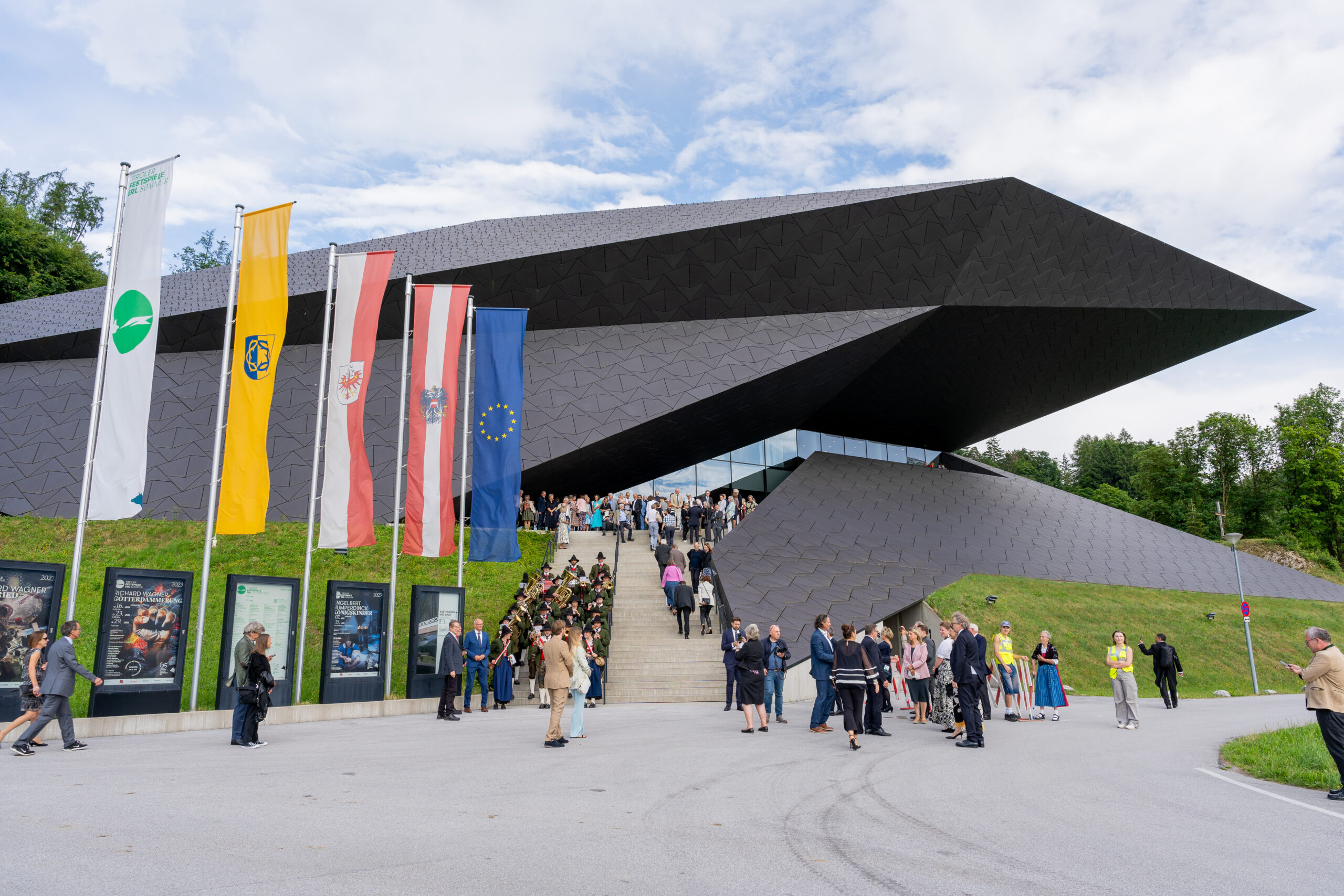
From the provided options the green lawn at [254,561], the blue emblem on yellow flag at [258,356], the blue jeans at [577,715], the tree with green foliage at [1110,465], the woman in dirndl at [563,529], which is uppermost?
the tree with green foliage at [1110,465]

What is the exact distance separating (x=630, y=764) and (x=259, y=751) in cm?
372

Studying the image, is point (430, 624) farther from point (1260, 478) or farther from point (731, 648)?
point (1260, 478)

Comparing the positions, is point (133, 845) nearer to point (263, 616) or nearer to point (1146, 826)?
point (1146, 826)

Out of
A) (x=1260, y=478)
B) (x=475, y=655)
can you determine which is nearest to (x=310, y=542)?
(x=475, y=655)

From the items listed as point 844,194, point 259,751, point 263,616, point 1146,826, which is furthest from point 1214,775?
point 844,194

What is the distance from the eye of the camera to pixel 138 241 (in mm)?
10539

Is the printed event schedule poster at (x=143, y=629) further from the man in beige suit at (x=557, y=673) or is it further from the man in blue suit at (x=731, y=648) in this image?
the man in blue suit at (x=731, y=648)

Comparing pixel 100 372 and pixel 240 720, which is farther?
pixel 100 372

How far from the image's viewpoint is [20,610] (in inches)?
330

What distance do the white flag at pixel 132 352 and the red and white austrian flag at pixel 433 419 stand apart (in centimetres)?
385

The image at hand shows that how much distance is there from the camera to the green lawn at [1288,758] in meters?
6.62

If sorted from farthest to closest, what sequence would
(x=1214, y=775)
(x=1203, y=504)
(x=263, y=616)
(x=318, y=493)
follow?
(x=1203, y=504) < (x=318, y=493) < (x=263, y=616) < (x=1214, y=775)

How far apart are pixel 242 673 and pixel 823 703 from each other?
660 centimetres

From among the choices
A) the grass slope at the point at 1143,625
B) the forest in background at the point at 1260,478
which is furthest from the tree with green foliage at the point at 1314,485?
the grass slope at the point at 1143,625
